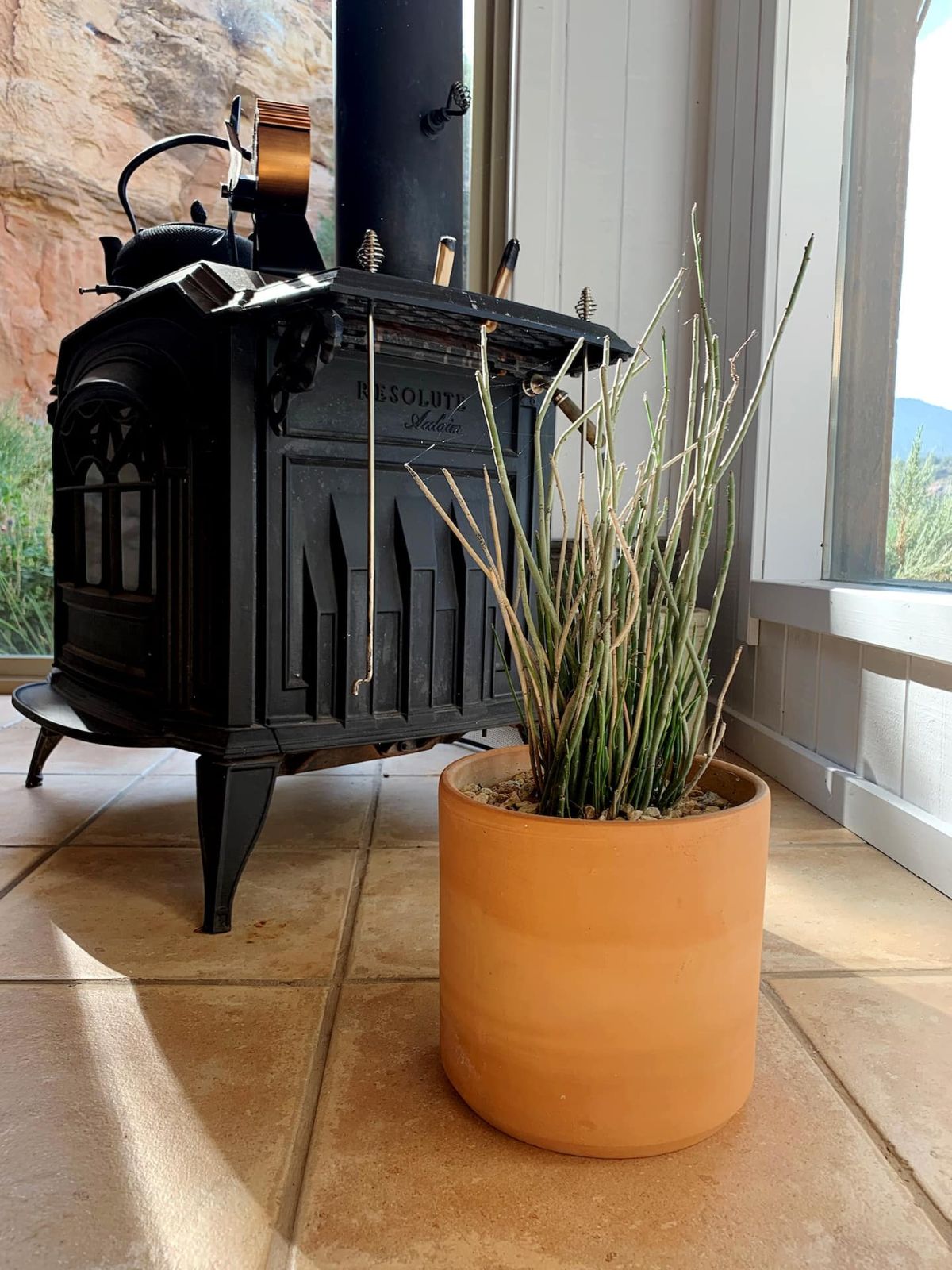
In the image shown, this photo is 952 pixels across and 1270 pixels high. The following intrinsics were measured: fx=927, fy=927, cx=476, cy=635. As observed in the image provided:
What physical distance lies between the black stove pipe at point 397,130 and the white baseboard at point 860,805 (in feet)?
3.67

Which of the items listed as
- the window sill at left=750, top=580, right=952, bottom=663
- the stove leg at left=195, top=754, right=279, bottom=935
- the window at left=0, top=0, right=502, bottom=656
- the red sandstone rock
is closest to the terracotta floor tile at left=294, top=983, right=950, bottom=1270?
the stove leg at left=195, top=754, right=279, bottom=935

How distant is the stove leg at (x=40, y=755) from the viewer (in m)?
1.79

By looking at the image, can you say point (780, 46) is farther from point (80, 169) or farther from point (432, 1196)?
point (80, 169)

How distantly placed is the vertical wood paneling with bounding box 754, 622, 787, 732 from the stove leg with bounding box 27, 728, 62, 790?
143 cm

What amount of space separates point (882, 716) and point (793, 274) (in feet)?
3.16

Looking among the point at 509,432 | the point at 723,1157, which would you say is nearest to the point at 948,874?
the point at 723,1157

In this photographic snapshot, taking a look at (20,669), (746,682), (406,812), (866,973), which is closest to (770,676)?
(746,682)

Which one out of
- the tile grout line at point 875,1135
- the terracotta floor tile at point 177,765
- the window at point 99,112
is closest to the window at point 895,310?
the tile grout line at point 875,1135

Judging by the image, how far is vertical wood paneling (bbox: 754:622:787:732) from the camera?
190 centimetres

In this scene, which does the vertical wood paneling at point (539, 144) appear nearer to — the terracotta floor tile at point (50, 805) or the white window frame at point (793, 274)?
the white window frame at point (793, 274)

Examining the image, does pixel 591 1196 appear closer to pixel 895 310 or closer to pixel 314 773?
pixel 314 773

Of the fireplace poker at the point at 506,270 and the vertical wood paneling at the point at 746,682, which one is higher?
the fireplace poker at the point at 506,270

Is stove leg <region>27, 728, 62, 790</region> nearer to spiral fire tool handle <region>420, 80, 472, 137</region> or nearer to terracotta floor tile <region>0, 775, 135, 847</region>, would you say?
terracotta floor tile <region>0, 775, 135, 847</region>

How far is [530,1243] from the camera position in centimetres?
62
